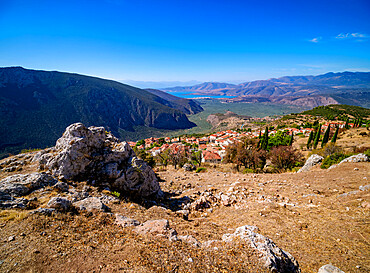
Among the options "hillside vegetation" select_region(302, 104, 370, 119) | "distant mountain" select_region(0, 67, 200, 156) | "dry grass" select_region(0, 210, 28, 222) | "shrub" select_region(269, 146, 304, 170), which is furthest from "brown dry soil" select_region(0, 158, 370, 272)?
"hillside vegetation" select_region(302, 104, 370, 119)

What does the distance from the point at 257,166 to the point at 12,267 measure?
30.5 meters

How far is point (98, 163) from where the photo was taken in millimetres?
11766

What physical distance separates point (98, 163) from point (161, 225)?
24.1ft

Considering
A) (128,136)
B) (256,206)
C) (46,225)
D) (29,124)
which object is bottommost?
(128,136)

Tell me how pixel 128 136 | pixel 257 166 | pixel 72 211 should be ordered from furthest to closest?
pixel 128 136
pixel 257 166
pixel 72 211

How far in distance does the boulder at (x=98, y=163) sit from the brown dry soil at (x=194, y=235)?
177 cm

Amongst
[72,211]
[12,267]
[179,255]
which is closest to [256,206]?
[179,255]

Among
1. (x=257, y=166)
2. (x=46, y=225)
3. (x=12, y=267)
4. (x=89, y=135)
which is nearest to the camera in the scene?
(x=12, y=267)

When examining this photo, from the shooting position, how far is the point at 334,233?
6.73 metres

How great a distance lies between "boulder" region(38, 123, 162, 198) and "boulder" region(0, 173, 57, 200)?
1.12 m

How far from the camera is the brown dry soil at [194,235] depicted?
15.6ft

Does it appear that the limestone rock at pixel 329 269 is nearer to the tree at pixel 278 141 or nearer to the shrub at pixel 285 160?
the shrub at pixel 285 160

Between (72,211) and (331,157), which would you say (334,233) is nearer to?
(72,211)

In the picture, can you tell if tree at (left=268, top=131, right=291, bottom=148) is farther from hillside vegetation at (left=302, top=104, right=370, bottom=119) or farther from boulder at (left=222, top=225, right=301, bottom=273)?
hillside vegetation at (left=302, top=104, right=370, bottom=119)
